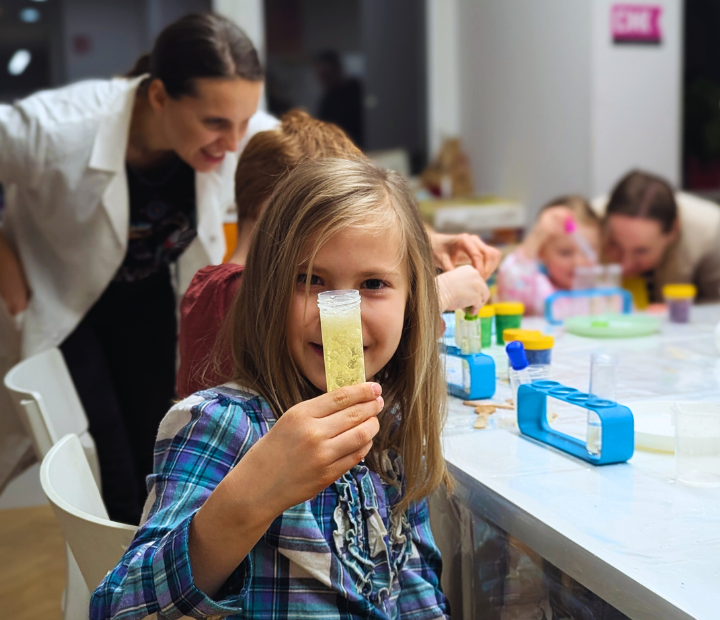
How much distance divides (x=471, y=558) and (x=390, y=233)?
47 cm

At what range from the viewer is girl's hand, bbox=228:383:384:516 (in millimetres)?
721

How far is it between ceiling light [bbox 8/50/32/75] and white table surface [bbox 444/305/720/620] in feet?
11.3

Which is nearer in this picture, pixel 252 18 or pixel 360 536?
pixel 360 536

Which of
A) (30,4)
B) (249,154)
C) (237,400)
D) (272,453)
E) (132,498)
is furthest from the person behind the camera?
(30,4)

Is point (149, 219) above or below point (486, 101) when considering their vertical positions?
below

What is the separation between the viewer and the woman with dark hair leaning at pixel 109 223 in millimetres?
1823

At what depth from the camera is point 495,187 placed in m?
4.21

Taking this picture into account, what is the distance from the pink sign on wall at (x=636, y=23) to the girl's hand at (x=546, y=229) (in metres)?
1.13

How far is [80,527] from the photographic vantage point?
35.1 inches

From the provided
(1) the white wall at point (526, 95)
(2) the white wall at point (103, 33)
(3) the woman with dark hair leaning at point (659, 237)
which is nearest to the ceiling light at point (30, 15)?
(2) the white wall at point (103, 33)

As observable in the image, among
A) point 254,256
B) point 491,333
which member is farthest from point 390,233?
point 491,333

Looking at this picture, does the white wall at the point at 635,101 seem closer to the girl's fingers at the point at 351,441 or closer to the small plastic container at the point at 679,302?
the small plastic container at the point at 679,302

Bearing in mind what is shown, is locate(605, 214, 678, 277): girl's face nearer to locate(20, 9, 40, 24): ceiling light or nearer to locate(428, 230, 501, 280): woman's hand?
locate(428, 230, 501, 280): woman's hand

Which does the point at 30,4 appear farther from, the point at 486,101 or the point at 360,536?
the point at 360,536
